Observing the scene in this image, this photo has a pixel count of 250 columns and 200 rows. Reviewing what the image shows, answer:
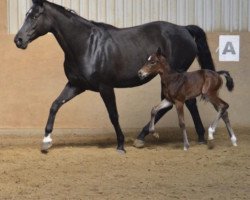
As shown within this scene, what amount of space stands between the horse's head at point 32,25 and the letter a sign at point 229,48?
3.87 metres

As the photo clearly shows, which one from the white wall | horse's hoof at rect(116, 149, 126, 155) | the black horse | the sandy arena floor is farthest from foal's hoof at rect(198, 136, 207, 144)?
the white wall

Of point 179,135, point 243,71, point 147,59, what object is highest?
point 147,59

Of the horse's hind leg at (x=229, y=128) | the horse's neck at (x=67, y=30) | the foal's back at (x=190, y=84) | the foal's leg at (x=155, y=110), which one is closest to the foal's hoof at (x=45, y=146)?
the horse's neck at (x=67, y=30)

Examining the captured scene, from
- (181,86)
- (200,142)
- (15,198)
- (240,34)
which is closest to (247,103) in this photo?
(240,34)

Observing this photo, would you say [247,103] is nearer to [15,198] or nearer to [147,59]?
[147,59]

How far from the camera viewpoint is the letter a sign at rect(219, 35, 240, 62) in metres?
10.9

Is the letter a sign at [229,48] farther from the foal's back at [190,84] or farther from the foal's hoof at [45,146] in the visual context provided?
the foal's hoof at [45,146]

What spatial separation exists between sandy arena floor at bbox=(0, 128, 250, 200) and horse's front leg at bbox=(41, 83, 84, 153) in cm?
18

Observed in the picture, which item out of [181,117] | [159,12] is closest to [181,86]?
[181,117]

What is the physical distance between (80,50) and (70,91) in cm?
60

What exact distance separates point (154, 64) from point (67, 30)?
1280 mm

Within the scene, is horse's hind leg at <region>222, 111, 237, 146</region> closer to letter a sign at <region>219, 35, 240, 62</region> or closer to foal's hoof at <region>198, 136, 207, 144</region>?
foal's hoof at <region>198, 136, 207, 144</region>

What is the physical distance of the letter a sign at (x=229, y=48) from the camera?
10898mm

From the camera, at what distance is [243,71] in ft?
36.0
